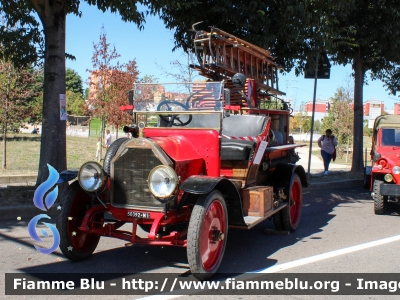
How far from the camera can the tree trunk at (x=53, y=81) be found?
8.96 meters

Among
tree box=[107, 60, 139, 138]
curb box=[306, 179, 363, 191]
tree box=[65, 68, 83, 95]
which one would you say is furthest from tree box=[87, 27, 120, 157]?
tree box=[65, 68, 83, 95]

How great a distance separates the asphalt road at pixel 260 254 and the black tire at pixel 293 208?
17 cm

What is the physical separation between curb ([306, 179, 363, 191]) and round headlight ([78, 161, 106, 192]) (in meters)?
8.78

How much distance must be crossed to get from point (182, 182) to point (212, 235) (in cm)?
69

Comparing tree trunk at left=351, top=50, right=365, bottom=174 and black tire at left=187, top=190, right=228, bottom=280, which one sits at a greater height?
tree trunk at left=351, top=50, right=365, bottom=174

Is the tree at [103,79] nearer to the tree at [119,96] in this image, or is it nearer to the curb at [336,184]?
the tree at [119,96]

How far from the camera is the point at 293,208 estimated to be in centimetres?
819

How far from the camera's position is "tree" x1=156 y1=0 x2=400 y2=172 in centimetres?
1045

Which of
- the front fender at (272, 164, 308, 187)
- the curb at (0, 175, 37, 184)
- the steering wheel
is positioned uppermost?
the steering wheel

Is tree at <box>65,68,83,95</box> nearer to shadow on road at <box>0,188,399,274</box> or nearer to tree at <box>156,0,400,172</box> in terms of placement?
tree at <box>156,0,400,172</box>

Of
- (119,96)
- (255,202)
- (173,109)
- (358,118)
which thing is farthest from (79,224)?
(119,96)

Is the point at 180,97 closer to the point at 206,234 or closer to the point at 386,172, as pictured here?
the point at 206,234

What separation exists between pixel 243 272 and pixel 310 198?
661 cm

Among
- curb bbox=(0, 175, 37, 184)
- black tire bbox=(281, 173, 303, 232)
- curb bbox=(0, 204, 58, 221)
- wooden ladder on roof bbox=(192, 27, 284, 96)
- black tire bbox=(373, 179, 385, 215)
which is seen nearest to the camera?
black tire bbox=(281, 173, 303, 232)
